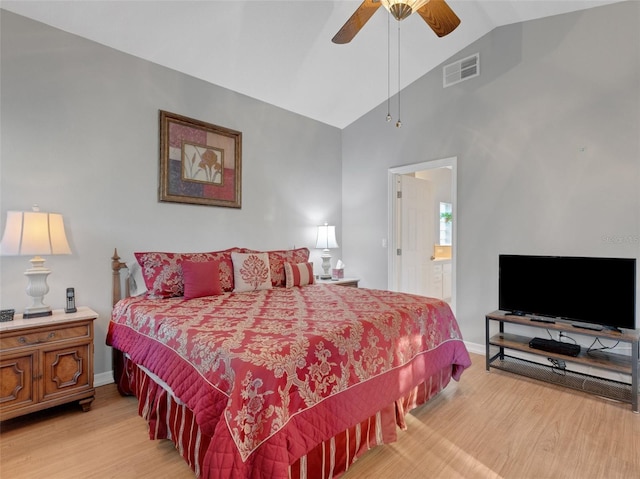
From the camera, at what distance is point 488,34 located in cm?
340

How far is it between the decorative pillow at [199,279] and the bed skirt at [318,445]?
66cm

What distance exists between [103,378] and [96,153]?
189 cm

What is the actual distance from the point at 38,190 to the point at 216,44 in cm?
191

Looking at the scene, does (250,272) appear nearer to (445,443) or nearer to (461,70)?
(445,443)

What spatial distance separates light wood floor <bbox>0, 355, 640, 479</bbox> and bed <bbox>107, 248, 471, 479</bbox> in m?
0.12

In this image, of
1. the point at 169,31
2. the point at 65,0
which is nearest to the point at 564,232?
the point at 169,31

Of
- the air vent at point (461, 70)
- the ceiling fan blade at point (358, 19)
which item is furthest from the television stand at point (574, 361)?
the ceiling fan blade at point (358, 19)

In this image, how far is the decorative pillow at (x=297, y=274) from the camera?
333cm

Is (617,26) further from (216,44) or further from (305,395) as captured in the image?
(305,395)

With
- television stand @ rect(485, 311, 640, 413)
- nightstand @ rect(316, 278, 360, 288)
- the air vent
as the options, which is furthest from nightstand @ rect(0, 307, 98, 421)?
the air vent

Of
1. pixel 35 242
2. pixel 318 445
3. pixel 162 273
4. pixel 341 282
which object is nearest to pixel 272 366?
pixel 318 445

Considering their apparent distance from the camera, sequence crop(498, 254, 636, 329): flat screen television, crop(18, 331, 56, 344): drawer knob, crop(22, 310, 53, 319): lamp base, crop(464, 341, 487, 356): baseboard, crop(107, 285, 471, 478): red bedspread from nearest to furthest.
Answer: crop(107, 285, 471, 478): red bedspread
crop(18, 331, 56, 344): drawer knob
crop(22, 310, 53, 319): lamp base
crop(498, 254, 636, 329): flat screen television
crop(464, 341, 487, 356): baseboard

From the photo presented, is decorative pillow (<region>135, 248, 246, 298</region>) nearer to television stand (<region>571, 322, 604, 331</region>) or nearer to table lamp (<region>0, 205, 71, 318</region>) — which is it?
table lamp (<region>0, 205, 71, 318</region>)

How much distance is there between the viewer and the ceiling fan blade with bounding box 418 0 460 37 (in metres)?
1.92
